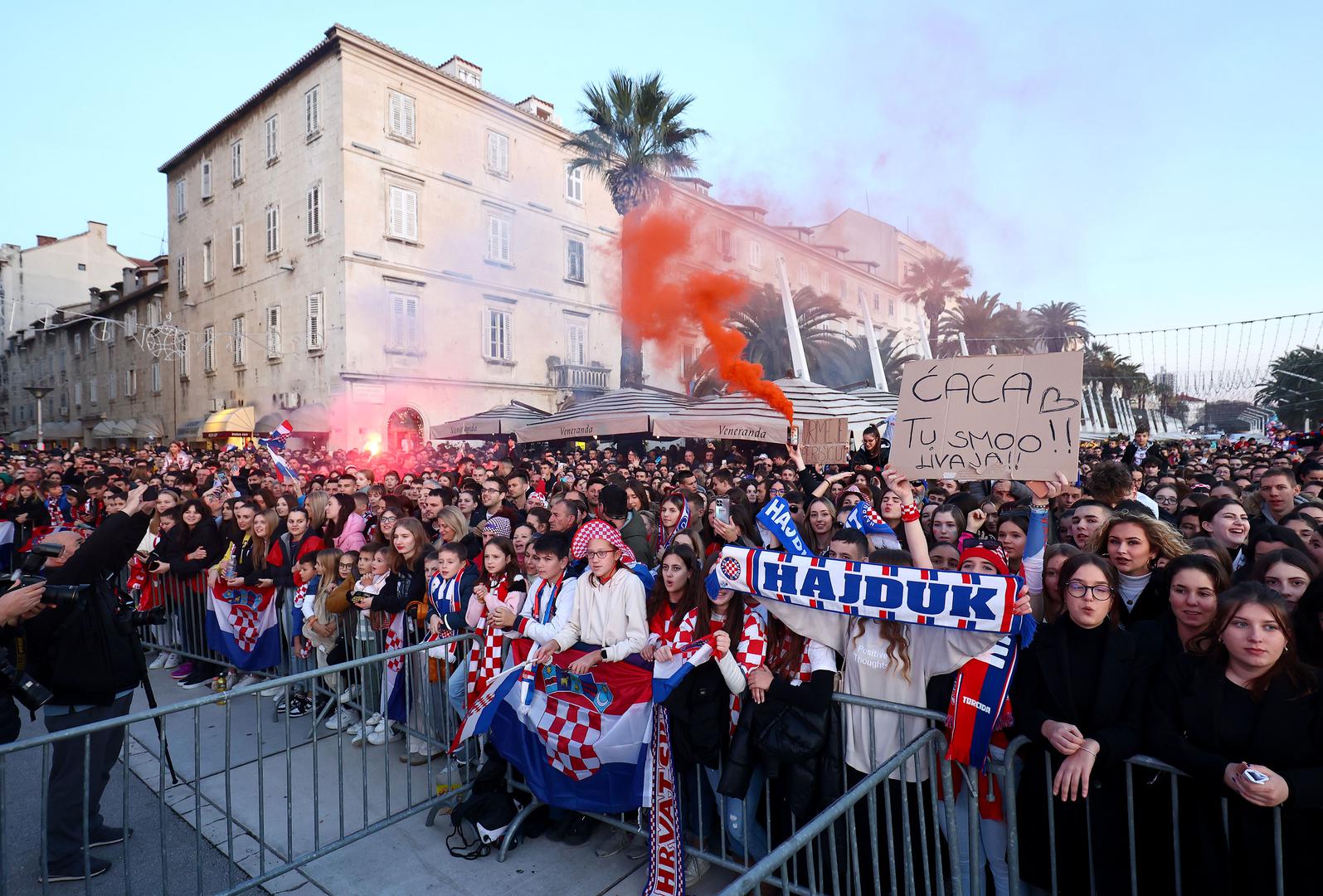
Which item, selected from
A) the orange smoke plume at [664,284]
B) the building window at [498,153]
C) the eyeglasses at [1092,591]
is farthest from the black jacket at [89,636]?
the building window at [498,153]

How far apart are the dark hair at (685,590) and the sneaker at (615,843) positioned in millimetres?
1291

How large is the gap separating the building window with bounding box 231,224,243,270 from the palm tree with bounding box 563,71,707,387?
44.9 feet

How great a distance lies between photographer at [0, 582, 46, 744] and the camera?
10.8 ft

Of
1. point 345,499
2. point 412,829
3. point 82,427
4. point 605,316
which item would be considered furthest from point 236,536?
point 82,427

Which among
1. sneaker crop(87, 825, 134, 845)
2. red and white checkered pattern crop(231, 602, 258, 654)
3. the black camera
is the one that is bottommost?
sneaker crop(87, 825, 134, 845)

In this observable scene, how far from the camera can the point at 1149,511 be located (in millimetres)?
5477

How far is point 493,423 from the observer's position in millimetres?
20172

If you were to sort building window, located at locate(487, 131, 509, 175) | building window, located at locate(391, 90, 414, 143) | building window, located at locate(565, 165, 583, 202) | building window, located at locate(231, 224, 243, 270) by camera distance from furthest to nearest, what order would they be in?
building window, located at locate(565, 165, 583, 202), building window, located at locate(487, 131, 509, 175), building window, located at locate(231, 224, 243, 270), building window, located at locate(391, 90, 414, 143)

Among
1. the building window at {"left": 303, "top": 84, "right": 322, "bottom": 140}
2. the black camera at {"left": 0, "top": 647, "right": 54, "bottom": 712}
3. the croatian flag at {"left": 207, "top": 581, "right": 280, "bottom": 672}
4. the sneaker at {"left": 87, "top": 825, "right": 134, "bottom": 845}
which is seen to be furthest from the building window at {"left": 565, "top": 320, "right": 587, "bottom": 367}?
the black camera at {"left": 0, "top": 647, "right": 54, "bottom": 712}

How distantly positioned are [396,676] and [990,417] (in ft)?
13.8

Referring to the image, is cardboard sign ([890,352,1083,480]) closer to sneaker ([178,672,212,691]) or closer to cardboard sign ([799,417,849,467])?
cardboard sign ([799,417,849,467])

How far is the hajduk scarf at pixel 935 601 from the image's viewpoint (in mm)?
2938

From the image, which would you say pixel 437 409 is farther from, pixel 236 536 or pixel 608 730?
pixel 608 730

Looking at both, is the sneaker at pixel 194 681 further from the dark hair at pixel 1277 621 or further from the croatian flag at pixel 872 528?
the dark hair at pixel 1277 621
